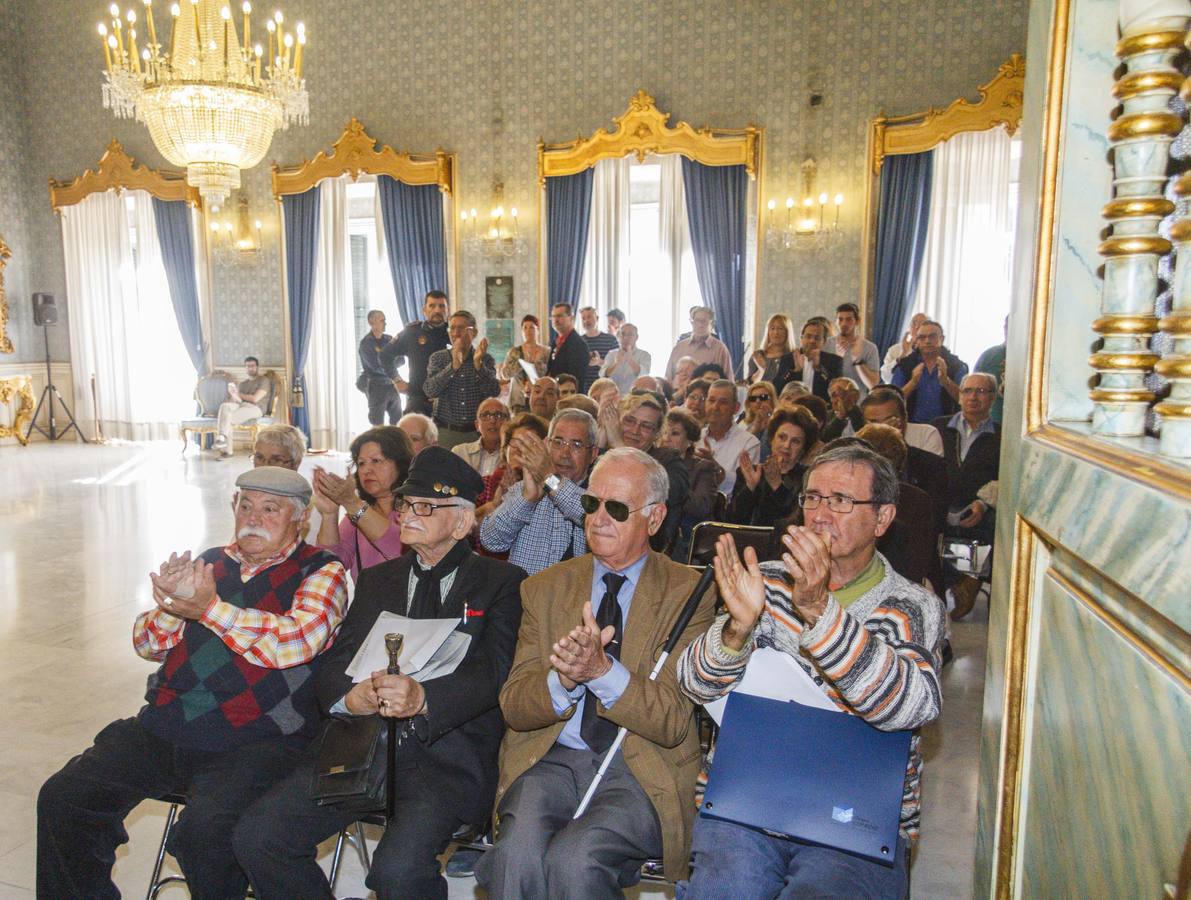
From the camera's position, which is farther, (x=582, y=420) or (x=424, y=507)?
(x=582, y=420)

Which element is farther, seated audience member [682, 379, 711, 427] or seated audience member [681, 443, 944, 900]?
seated audience member [682, 379, 711, 427]

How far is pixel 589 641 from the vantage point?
2.03 meters

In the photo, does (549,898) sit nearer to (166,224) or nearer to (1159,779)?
(1159,779)

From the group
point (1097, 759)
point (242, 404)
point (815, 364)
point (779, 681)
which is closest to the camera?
point (1097, 759)

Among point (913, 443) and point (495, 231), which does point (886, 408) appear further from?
point (495, 231)

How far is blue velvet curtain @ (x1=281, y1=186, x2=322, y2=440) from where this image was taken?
12.0 m

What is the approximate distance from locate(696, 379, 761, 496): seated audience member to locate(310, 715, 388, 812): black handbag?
304 cm

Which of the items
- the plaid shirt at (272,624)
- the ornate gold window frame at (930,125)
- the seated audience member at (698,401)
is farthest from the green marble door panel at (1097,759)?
the ornate gold window frame at (930,125)

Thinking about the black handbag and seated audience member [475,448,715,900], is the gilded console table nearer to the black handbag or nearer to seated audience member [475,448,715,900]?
the black handbag

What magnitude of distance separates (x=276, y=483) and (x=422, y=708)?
2.58 feet

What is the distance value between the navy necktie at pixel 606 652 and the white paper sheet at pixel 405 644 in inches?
15.3

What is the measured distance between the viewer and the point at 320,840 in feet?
7.34

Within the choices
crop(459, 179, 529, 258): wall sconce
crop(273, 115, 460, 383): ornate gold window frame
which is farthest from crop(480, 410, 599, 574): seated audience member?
crop(273, 115, 460, 383): ornate gold window frame

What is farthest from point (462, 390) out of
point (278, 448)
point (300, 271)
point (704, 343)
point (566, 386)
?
point (300, 271)
